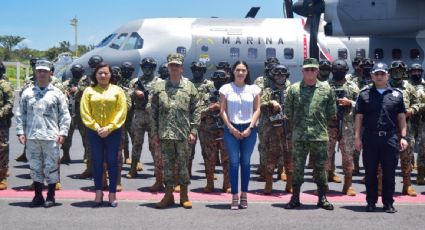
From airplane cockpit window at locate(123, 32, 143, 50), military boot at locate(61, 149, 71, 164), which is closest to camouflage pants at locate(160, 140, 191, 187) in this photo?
military boot at locate(61, 149, 71, 164)

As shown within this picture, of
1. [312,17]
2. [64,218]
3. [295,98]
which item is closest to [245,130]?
[295,98]

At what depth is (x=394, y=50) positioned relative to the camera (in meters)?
17.5

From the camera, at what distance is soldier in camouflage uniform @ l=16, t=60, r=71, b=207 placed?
681 cm

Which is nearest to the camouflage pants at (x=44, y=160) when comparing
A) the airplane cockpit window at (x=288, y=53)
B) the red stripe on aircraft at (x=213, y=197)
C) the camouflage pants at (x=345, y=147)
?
the red stripe on aircraft at (x=213, y=197)

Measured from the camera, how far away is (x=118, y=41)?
54.9 feet

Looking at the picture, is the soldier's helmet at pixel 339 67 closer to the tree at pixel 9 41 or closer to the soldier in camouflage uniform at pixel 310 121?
the soldier in camouflage uniform at pixel 310 121

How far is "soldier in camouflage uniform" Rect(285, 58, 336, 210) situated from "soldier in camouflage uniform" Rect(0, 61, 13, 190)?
4083 mm

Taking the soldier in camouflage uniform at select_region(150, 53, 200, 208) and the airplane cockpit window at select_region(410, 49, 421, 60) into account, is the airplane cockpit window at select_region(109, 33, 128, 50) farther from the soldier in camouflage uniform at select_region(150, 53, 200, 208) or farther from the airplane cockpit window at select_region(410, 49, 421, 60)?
the soldier in camouflage uniform at select_region(150, 53, 200, 208)

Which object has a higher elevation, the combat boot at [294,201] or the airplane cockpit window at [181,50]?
the airplane cockpit window at [181,50]

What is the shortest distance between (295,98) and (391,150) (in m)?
1.41

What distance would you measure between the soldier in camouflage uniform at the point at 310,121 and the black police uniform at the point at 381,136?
49 centimetres

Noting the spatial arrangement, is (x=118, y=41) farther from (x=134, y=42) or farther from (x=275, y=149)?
(x=275, y=149)

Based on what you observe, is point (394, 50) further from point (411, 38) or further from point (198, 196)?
point (198, 196)

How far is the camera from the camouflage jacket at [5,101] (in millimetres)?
7645
